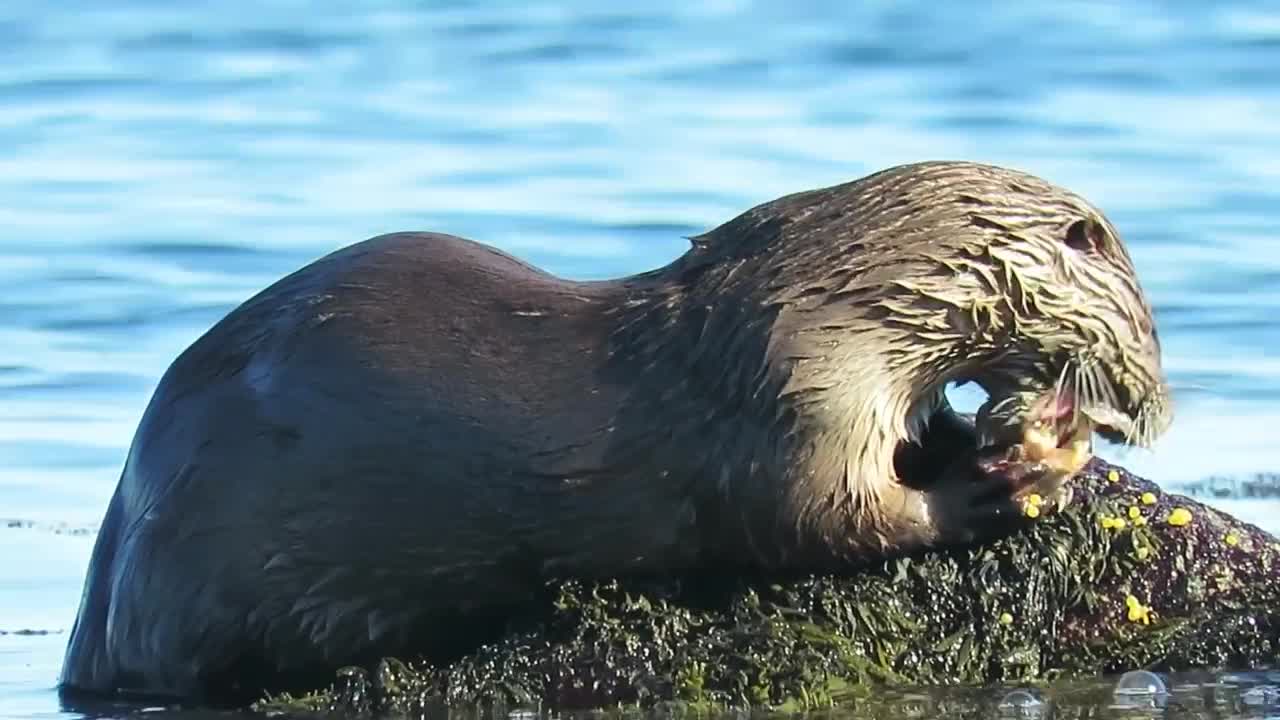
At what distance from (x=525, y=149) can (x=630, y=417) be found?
10.5 m

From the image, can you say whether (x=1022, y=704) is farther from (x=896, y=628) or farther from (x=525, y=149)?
(x=525, y=149)

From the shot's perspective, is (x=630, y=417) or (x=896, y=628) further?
(x=896, y=628)

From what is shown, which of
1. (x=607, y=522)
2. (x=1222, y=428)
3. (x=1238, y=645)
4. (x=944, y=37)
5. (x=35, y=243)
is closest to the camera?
(x=607, y=522)

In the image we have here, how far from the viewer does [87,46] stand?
22.8m

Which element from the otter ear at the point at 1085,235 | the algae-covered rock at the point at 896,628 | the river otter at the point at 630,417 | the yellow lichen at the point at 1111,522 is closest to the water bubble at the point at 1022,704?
the algae-covered rock at the point at 896,628

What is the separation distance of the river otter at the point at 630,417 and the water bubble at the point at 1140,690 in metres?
0.48

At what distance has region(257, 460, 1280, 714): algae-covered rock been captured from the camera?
24.0 feet

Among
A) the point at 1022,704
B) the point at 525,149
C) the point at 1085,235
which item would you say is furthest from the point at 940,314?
the point at 525,149

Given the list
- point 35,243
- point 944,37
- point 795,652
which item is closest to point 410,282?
point 795,652

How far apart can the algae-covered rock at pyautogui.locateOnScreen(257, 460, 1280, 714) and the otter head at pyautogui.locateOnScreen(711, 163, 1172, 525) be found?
11.0 inches

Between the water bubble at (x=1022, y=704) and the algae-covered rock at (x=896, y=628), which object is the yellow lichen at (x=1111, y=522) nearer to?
the algae-covered rock at (x=896, y=628)

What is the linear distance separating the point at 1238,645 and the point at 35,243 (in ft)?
28.7

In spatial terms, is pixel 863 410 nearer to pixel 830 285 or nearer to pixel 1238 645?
pixel 830 285

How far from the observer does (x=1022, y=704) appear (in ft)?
23.9
